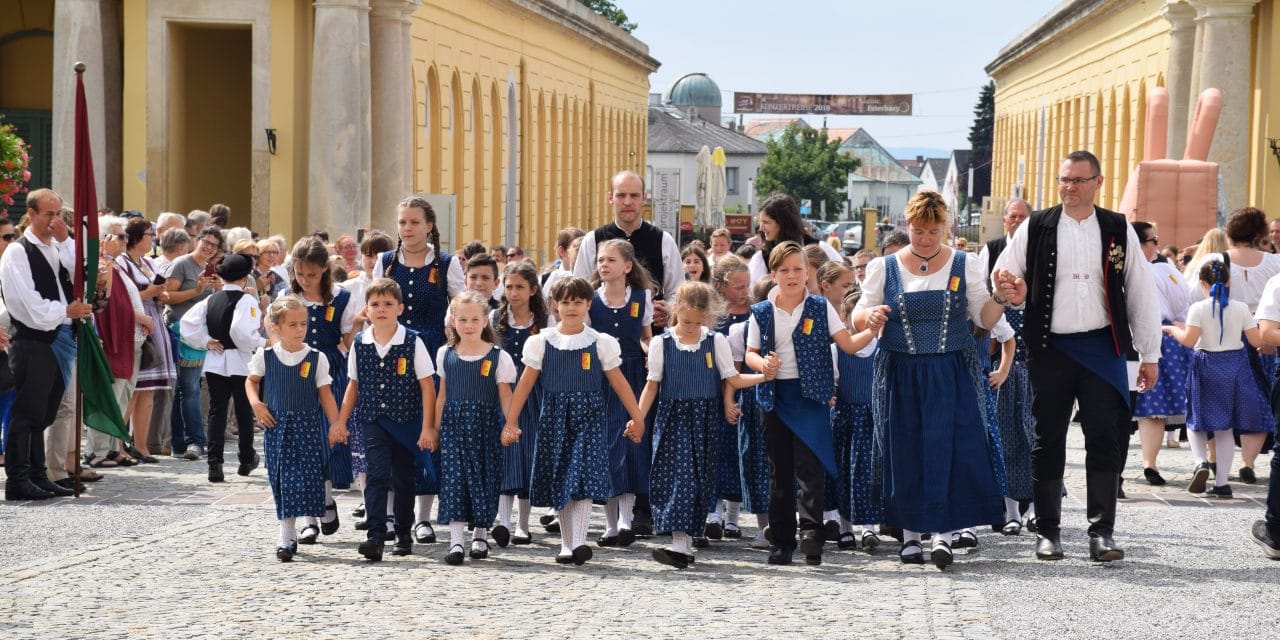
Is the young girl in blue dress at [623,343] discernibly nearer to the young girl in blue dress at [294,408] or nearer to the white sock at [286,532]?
the young girl in blue dress at [294,408]

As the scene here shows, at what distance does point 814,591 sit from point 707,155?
44692 mm

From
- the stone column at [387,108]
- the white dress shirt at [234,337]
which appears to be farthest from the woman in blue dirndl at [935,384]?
the stone column at [387,108]

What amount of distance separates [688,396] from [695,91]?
423 ft

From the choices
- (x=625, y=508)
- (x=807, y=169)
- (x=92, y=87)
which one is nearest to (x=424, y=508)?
(x=625, y=508)

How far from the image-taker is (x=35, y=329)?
41.9 ft

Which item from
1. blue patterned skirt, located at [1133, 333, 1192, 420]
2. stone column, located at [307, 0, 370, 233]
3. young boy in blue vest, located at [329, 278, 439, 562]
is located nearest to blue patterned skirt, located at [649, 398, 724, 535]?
young boy in blue vest, located at [329, 278, 439, 562]

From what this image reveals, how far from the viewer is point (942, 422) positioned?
9.84m

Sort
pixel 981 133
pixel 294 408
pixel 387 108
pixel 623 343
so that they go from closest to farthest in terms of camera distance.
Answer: pixel 294 408
pixel 623 343
pixel 387 108
pixel 981 133

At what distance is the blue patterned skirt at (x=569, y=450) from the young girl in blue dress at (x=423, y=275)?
125 cm

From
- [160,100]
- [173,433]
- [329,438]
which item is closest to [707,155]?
[160,100]

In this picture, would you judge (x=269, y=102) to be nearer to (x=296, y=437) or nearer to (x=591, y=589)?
(x=296, y=437)

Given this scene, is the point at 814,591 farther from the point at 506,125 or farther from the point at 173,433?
the point at 506,125

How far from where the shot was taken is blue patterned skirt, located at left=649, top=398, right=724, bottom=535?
10.3 m

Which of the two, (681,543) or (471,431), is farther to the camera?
(471,431)
